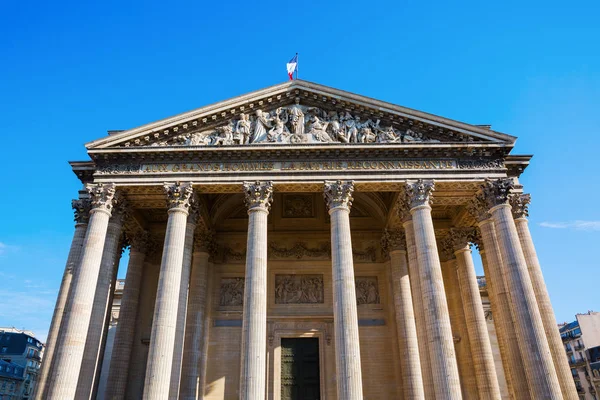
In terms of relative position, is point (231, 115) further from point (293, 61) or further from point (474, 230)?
point (474, 230)

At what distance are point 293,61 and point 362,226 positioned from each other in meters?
10.4

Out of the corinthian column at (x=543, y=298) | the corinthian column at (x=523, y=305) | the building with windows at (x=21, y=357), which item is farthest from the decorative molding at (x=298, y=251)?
the building with windows at (x=21, y=357)

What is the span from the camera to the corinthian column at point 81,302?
Result: 15.3 m

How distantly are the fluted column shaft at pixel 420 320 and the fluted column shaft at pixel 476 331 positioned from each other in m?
4.85

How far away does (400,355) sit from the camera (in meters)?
20.8

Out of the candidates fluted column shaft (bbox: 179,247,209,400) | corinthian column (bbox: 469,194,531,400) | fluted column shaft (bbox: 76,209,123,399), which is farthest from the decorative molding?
fluted column shaft (bbox: 76,209,123,399)

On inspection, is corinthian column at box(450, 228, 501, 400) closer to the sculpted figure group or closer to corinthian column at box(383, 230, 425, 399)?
corinthian column at box(383, 230, 425, 399)

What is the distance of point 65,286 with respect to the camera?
1866 centimetres

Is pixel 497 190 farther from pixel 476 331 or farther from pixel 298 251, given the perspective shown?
pixel 298 251

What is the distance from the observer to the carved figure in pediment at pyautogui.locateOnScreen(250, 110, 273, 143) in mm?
19531

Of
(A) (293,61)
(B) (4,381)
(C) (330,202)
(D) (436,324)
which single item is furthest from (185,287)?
(B) (4,381)

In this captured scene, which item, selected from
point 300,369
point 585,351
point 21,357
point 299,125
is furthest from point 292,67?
point 21,357

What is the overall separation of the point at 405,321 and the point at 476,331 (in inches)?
139

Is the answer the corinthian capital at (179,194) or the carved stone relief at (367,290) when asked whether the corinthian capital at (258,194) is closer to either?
the corinthian capital at (179,194)
